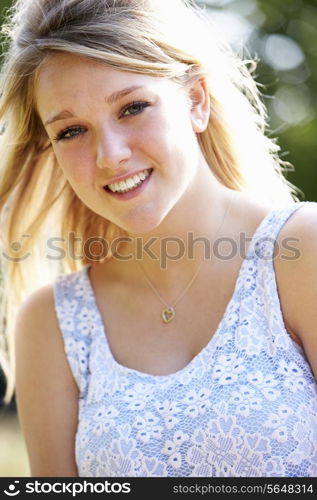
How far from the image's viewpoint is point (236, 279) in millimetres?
2572

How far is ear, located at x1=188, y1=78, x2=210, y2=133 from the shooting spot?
264 centimetres

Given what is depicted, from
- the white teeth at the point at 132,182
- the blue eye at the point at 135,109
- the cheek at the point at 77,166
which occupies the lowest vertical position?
the white teeth at the point at 132,182

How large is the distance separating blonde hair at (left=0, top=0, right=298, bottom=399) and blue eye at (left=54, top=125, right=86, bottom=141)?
0.19 m

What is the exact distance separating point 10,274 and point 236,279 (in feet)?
3.25

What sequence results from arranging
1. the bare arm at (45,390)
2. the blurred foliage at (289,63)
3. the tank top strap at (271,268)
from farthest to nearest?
the blurred foliage at (289,63) < the bare arm at (45,390) < the tank top strap at (271,268)

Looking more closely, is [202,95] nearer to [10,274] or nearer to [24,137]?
[24,137]

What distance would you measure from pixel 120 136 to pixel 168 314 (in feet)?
1.96

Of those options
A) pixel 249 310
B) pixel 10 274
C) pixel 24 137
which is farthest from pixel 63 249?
pixel 249 310

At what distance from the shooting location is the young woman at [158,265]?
92.5 inches

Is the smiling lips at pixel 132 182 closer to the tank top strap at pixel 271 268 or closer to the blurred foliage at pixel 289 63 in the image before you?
the tank top strap at pixel 271 268
